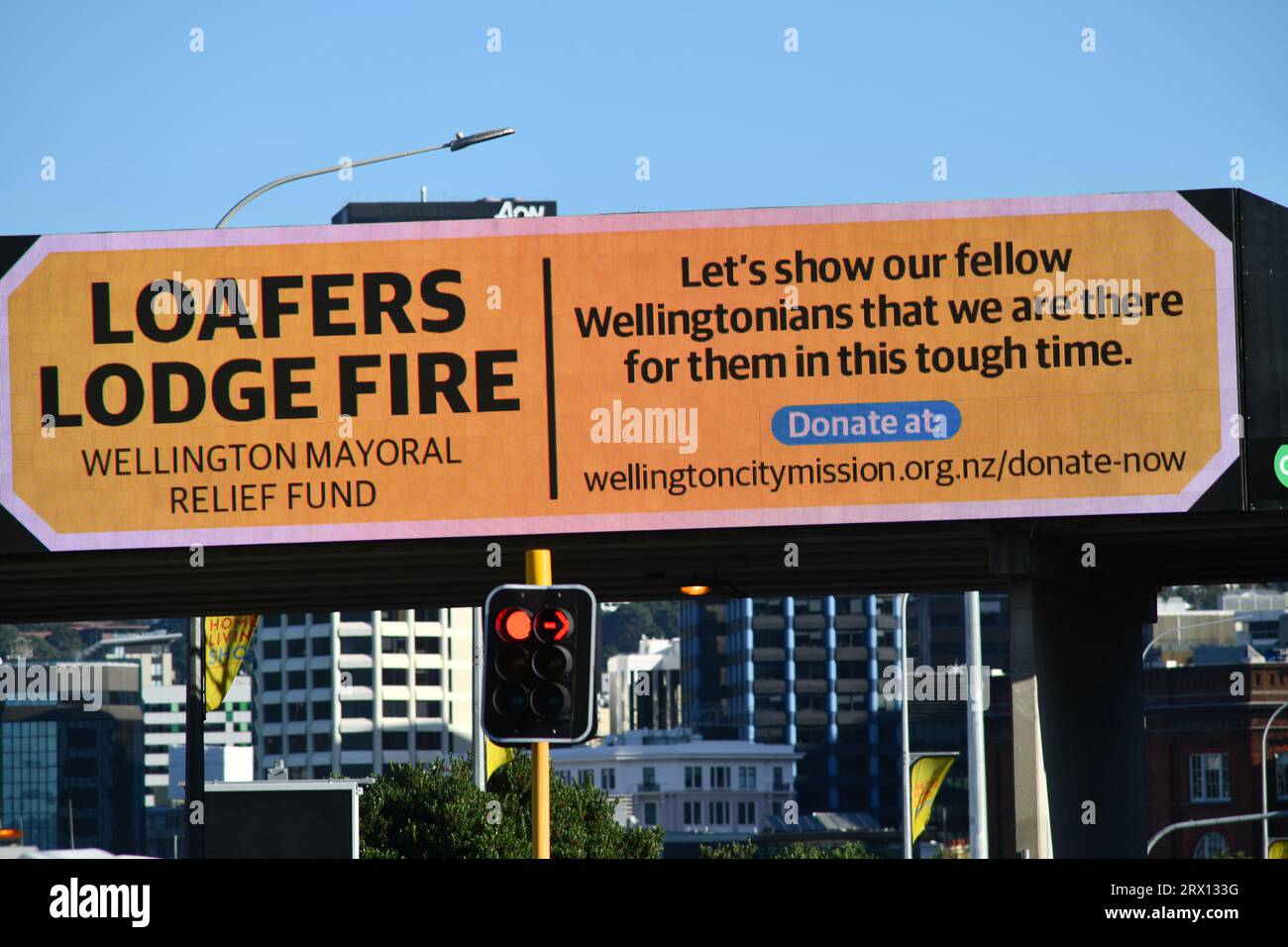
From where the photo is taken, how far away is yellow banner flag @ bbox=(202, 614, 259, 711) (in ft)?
92.2

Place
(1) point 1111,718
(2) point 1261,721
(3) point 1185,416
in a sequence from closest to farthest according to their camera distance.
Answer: (3) point 1185,416 → (1) point 1111,718 → (2) point 1261,721

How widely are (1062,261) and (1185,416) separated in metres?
2.45

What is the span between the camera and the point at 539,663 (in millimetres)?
12961

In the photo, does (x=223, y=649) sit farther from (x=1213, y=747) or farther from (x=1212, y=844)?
(x=1213, y=747)

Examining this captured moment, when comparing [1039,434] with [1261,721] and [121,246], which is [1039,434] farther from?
[1261,721]

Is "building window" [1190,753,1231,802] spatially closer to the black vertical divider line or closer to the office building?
the office building

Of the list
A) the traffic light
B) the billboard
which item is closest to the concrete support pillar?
the billboard

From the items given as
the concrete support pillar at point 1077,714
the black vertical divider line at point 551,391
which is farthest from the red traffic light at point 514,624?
the concrete support pillar at point 1077,714

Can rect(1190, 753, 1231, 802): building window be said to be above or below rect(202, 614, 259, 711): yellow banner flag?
below

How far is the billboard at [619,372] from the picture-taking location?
23.4 meters

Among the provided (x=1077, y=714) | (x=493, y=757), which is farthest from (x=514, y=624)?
(x=493, y=757)

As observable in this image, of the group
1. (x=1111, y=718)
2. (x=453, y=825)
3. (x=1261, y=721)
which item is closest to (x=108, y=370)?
(x=1111, y=718)

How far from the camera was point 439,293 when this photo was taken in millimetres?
24031
